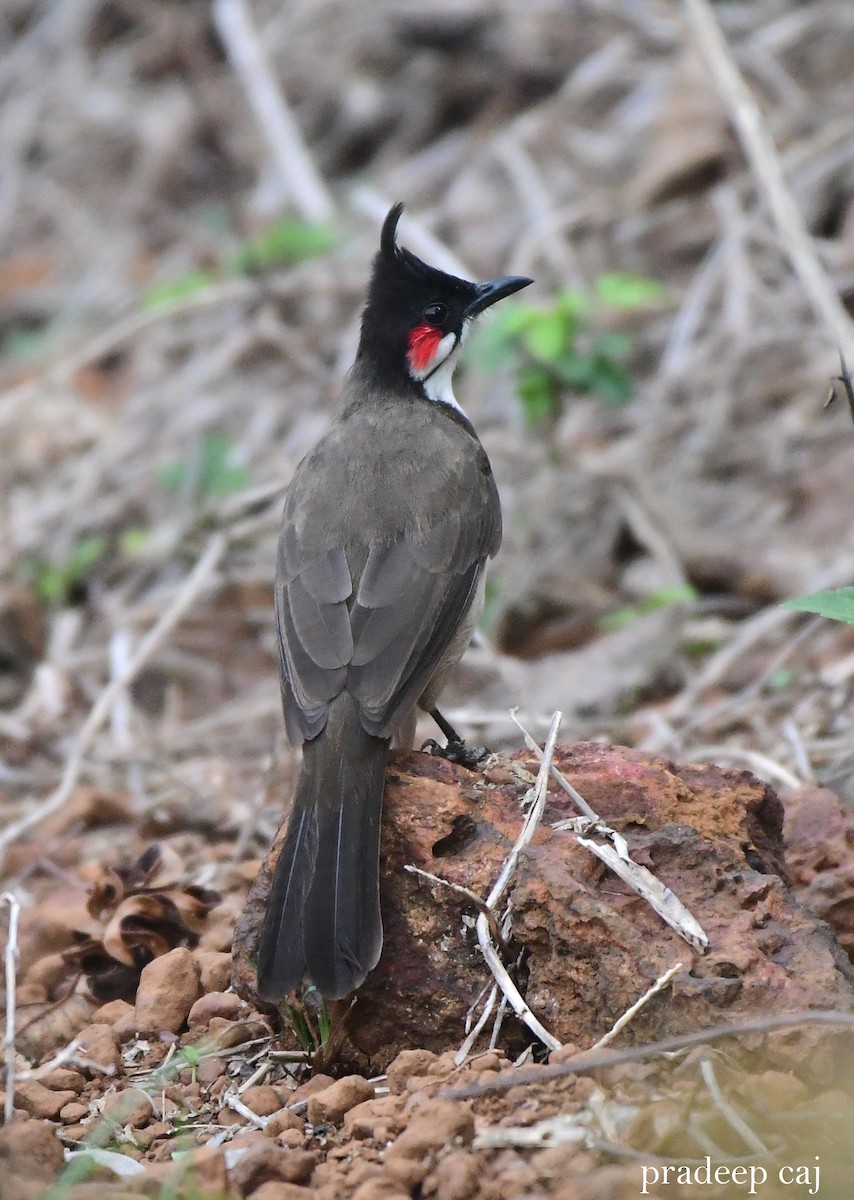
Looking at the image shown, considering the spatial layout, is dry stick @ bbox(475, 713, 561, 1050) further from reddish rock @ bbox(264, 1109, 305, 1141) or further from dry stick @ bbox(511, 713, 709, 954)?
reddish rock @ bbox(264, 1109, 305, 1141)

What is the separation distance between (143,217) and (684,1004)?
28.6 feet

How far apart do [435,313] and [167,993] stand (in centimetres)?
241

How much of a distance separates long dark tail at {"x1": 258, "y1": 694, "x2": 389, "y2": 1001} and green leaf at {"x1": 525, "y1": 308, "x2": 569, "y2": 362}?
2947 mm

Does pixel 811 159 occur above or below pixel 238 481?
above

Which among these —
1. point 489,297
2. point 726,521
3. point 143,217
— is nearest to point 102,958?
point 489,297

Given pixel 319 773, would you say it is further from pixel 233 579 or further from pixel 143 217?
pixel 143 217

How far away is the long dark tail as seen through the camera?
2.71 metres

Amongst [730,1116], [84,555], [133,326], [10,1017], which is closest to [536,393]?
[133,326]

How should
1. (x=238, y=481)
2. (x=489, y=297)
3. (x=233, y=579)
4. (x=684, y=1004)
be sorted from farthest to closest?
(x=238, y=481) → (x=233, y=579) → (x=489, y=297) → (x=684, y=1004)

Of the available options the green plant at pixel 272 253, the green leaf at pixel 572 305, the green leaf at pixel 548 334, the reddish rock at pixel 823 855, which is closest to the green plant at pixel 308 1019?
the reddish rock at pixel 823 855

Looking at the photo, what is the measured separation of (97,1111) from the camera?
281 centimetres

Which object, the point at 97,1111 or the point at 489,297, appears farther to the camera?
the point at 489,297

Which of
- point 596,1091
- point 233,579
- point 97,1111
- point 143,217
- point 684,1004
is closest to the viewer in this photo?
point 596,1091

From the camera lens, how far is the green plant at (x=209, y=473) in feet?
23.8
